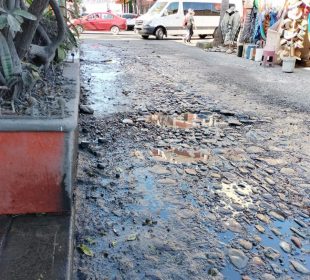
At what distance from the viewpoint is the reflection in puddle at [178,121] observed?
5449 millimetres

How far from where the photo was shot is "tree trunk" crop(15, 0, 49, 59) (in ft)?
9.73

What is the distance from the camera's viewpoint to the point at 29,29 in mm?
3053

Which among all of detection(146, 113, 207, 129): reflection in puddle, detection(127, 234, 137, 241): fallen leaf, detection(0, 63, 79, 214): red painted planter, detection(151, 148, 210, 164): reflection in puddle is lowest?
detection(127, 234, 137, 241): fallen leaf

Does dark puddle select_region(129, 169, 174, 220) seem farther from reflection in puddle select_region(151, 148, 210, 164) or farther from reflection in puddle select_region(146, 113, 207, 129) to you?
reflection in puddle select_region(146, 113, 207, 129)

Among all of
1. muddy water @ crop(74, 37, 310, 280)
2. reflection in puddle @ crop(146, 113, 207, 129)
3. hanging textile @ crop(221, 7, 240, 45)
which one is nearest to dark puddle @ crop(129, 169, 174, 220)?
muddy water @ crop(74, 37, 310, 280)

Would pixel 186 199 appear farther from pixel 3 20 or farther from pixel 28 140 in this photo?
pixel 3 20

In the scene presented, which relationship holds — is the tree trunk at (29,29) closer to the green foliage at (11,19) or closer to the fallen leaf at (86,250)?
the green foliage at (11,19)

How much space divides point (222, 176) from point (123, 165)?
1014mm

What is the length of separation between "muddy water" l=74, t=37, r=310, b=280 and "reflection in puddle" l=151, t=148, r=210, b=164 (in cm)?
1

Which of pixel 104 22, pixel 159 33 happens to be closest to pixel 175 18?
pixel 159 33

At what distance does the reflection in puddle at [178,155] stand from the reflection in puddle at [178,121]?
98 centimetres

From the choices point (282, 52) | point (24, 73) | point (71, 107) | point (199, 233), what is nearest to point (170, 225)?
point (199, 233)

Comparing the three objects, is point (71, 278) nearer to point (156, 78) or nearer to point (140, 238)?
point (140, 238)

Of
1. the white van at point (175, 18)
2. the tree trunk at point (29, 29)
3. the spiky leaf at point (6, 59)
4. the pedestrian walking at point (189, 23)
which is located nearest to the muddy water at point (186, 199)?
the spiky leaf at point (6, 59)
